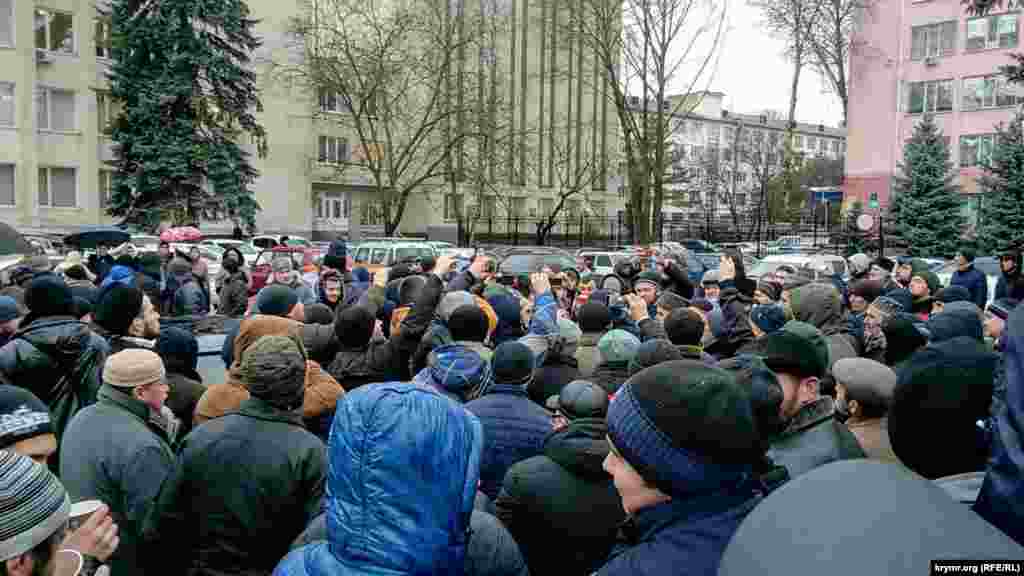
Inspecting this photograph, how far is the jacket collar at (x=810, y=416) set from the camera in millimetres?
3445

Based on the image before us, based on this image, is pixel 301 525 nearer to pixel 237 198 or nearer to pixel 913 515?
pixel 913 515

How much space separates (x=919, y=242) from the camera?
3175cm

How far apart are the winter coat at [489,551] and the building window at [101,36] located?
129ft

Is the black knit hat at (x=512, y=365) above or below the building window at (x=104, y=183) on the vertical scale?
below

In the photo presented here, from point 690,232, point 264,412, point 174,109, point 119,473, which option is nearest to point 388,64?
point 174,109

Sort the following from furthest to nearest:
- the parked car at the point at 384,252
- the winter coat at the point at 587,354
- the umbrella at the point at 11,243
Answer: the parked car at the point at 384,252, the umbrella at the point at 11,243, the winter coat at the point at 587,354

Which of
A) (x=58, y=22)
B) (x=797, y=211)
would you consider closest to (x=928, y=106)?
(x=797, y=211)

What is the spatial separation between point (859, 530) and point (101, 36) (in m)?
43.5

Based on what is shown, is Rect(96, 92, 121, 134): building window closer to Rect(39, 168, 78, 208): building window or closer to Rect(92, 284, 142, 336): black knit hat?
Rect(39, 168, 78, 208): building window

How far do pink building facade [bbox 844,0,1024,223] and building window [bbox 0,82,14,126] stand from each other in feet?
130

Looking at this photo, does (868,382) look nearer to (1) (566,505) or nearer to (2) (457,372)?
(1) (566,505)

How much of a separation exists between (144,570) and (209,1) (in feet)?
116

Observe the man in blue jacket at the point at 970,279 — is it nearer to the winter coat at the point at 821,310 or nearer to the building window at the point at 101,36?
the winter coat at the point at 821,310

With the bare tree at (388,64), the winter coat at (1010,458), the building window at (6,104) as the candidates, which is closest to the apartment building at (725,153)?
the bare tree at (388,64)
